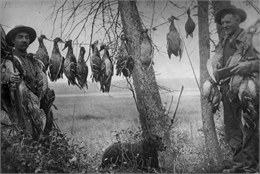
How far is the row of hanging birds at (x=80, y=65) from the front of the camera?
6066 mm

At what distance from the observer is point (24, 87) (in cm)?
596

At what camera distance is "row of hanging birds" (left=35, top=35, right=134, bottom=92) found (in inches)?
239

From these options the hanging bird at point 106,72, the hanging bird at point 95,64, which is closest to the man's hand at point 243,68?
the hanging bird at point 106,72

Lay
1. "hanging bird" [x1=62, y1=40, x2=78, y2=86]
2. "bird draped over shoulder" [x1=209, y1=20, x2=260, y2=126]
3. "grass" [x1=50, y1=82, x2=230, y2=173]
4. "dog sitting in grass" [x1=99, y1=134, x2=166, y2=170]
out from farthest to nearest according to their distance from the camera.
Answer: "hanging bird" [x1=62, y1=40, x2=78, y2=86]
"grass" [x1=50, y1=82, x2=230, y2=173]
"dog sitting in grass" [x1=99, y1=134, x2=166, y2=170]
"bird draped over shoulder" [x1=209, y1=20, x2=260, y2=126]

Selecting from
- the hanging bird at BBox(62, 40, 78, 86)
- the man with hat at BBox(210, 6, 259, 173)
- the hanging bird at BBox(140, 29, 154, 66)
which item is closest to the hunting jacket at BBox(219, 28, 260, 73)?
the man with hat at BBox(210, 6, 259, 173)

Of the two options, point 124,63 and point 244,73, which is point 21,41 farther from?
point 244,73

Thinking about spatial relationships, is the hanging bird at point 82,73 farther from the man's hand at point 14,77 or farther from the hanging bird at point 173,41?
the hanging bird at point 173,41

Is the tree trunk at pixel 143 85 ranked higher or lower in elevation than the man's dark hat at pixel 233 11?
lower

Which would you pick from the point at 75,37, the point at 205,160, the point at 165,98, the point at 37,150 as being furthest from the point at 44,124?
the point at 205,160

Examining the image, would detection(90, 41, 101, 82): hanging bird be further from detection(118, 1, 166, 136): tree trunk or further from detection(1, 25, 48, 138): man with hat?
detection(1, 25, 48, 138): man with hat

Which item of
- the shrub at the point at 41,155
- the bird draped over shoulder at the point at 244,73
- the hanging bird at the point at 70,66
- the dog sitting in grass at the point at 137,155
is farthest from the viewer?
the hanging bird at the point at 70,66

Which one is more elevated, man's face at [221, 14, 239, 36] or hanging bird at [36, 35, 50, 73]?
man's face at [221, 14, 239, 36]

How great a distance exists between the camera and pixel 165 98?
6.06m

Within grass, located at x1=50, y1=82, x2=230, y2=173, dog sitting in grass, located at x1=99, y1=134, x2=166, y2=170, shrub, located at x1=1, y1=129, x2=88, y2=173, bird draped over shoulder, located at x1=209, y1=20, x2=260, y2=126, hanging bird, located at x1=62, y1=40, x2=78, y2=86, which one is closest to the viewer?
bird draped over shoulder, located at x1=209, y1=20, x2=260, y2=126
